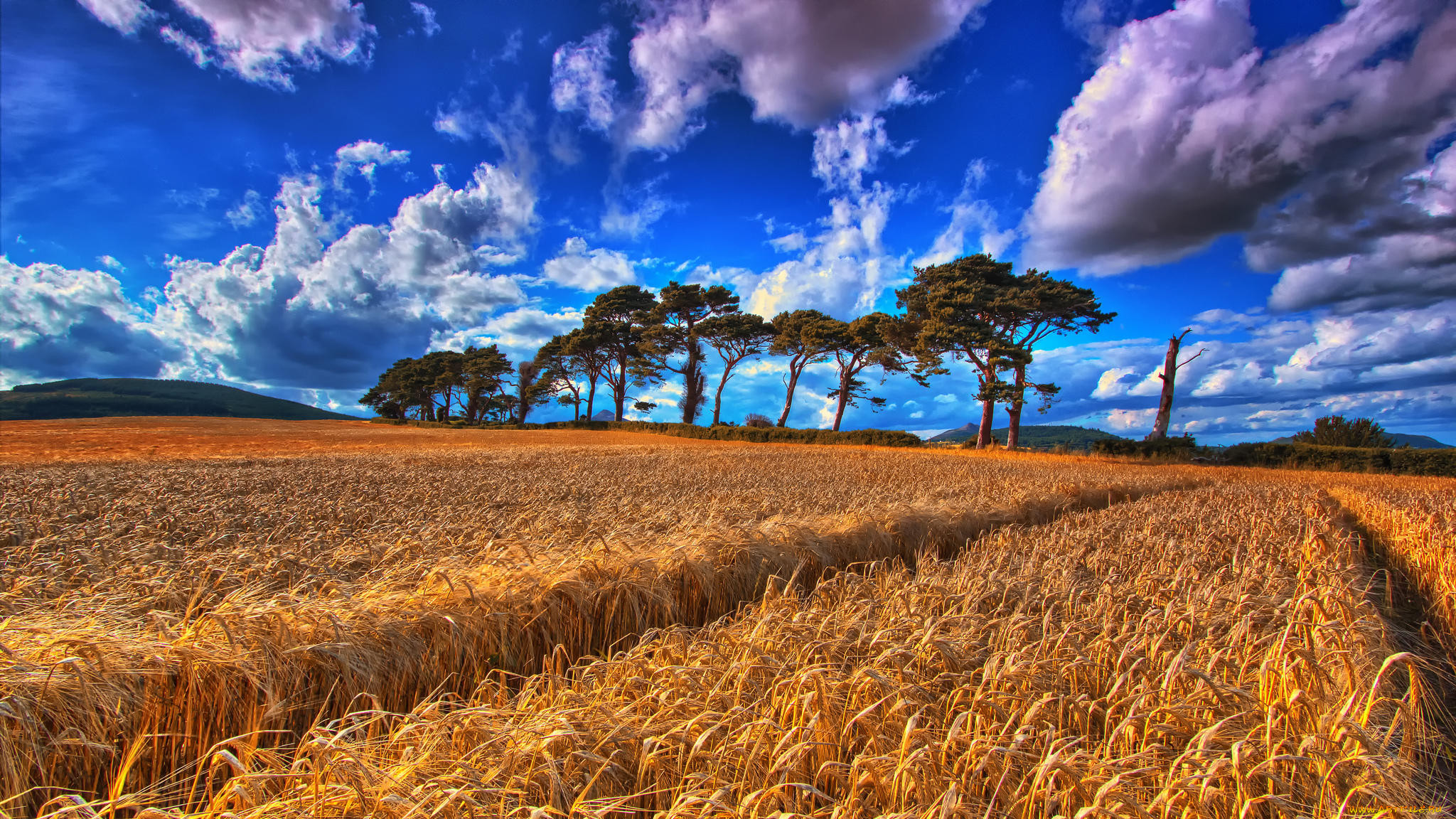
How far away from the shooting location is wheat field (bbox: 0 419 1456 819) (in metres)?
1.74

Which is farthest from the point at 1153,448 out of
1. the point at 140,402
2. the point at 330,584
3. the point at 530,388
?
the point at 140,402

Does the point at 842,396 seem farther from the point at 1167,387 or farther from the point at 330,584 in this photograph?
the point at 330,584

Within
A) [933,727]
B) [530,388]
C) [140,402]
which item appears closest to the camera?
[933,727]

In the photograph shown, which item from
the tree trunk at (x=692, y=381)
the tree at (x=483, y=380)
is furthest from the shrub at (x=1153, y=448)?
the tree at (x=483, y=380)

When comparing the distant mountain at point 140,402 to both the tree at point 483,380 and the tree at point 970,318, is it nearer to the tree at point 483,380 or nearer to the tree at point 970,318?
the tree at point 483,380

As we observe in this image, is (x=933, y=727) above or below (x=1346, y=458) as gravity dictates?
below

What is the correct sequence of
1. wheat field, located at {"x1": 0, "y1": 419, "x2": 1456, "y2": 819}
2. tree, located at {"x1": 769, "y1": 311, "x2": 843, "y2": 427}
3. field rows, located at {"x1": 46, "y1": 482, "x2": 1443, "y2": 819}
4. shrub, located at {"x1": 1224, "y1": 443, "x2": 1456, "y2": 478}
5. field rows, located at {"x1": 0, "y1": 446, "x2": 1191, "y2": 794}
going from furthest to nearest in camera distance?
tree, located at {"x1": 769, "y1": 311, "x2": 843, "y2": 427} < shrub, located at {"x1": 1224, "y1": 443, "x2": 1456, "y2": 478} < field rows, located at {"x1": 0, "y1": 446, "x2": 1191, "y2": 794} < wheat field, located at {"x1": 0, "y1": 419, "x2": 1456, "y2": 819} < field rows, located at {"x1": 46, "y1": 482, "x2": 1443, "y2": 819}

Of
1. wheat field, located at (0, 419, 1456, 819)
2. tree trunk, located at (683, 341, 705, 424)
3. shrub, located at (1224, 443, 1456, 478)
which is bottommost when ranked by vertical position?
wheat field, located at (0, 419, 1456, 819)

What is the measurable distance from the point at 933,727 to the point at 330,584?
154 inches

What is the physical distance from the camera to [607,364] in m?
60.5

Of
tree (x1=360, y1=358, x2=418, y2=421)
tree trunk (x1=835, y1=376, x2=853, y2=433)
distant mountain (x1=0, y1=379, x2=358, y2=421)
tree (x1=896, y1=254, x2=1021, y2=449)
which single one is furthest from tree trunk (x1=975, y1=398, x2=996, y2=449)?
distant mountain (x1=0, y1=379, x2=358, y2=421)

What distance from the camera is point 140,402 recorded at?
12662cm

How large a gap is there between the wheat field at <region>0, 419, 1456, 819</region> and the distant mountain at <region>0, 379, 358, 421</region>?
11151 centimetres

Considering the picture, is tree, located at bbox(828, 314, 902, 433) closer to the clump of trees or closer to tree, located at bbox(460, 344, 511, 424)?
the clump of trees
